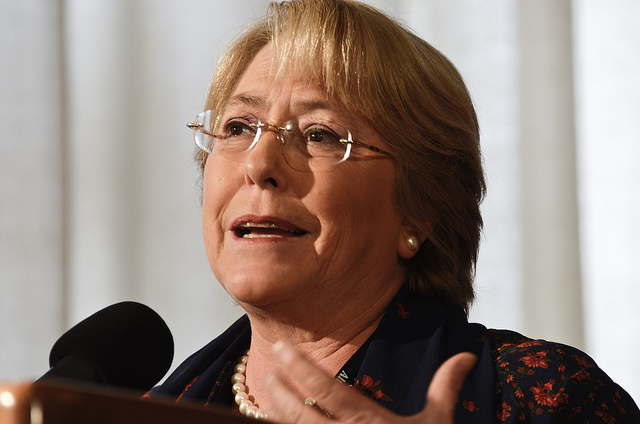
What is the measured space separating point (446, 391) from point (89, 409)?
45 cm

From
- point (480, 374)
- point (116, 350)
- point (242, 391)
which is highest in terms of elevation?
point (116, 350)

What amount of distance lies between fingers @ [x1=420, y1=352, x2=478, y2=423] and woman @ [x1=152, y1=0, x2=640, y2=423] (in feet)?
1.51

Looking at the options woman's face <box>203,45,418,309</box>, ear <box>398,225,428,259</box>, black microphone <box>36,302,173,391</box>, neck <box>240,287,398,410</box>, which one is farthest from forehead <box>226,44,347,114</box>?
black microphone <box>36,302,173,391</box>

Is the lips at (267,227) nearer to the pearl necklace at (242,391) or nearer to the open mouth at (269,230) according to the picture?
the open mouth at (269,230)

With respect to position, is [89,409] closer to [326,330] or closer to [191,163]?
[326,330]

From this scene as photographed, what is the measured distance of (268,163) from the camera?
4.82 ft

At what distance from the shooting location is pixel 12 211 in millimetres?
2783

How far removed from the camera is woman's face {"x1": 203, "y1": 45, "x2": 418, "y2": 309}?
1446 mm

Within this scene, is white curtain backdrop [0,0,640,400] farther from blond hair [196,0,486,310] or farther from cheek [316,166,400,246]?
cheek [316,166,400,246]

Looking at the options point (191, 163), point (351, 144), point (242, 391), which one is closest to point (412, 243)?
point (351, 144)

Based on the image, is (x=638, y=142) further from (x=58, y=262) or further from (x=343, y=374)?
(x=58, y=262)

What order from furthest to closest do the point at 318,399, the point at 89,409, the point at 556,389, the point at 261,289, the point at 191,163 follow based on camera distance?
the point at 191,163 → the point at 261,289 → the point at 556,389 → the point at 318,399 → the point at 89,409

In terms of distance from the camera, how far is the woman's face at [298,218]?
145 centimetres

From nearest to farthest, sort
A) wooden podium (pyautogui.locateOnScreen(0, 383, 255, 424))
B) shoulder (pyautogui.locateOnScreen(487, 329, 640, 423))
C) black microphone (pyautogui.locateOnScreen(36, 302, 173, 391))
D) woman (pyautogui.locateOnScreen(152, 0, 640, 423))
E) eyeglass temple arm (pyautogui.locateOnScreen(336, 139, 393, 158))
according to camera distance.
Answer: wooden podium (pyautogui.locateOnScreen(0, 383, 255, 424)) < black microphone (pyautogui.locateOnScreen(36, 302, 173, 391)) < shoulder (pyautogui.locateOnScreen(487, 329, 640, 423)) < woman (pyautogui.locateOnScreen(152, 0, 640, 423)) < eyeglass temple arm (pyautogui.locateOnScreen(336, 139, 393, 158))
